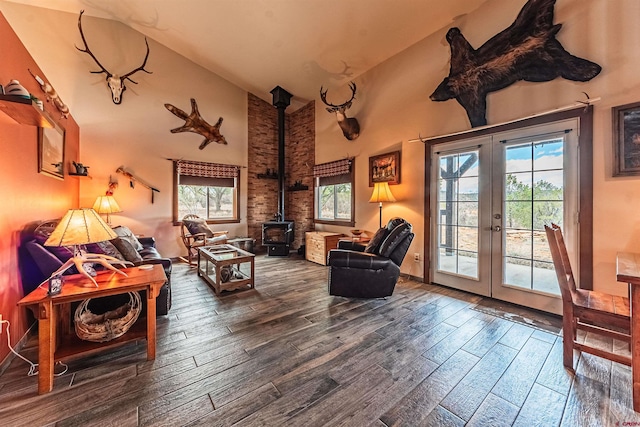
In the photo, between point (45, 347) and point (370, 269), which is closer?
point (45, 347)

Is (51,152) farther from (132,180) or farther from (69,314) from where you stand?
(69,314)

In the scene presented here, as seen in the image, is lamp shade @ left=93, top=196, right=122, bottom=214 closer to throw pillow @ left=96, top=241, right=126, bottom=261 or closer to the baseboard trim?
throw pillow @ left=96, top=241, right=126, bottom=261

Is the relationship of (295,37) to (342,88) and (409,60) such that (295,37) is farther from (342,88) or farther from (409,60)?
(409,60)

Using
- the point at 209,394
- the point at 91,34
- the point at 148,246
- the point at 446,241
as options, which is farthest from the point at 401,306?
the point at 91,34

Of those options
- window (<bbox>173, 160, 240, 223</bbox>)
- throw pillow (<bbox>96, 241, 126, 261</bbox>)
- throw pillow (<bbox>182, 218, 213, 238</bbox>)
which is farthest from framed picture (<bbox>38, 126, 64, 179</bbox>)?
window (<bbox>173, 160, 240, 223</bbox>)

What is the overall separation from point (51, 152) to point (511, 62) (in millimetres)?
5464

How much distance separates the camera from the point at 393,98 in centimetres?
423

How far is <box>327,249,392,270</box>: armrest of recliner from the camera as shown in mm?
3021

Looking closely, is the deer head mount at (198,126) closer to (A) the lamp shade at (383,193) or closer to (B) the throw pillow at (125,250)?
(B) the throw pillow at (125,250)

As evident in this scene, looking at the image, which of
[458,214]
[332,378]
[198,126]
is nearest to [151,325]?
[332,378]

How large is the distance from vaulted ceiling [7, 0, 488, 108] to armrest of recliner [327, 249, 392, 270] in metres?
3.33

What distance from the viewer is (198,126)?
5434 mm

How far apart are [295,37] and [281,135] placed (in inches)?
93.3

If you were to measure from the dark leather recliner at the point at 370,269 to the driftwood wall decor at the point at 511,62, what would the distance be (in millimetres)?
1854
